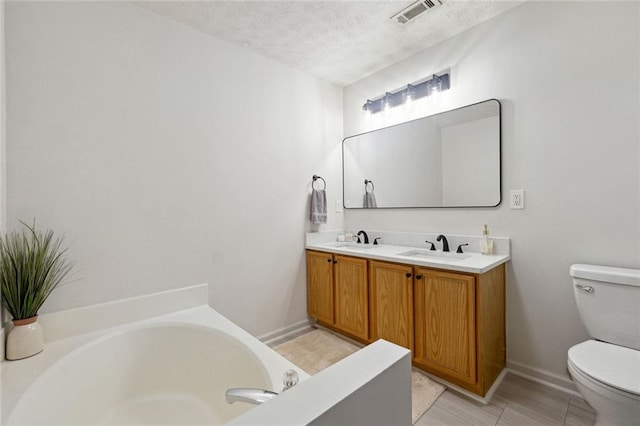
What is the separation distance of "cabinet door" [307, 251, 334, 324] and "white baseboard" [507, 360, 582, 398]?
1.37 metres

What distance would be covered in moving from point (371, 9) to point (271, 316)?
8.04 feet

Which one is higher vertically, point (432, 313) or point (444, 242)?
point (444, 242)

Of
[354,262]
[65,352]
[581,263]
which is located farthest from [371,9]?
[65,352]

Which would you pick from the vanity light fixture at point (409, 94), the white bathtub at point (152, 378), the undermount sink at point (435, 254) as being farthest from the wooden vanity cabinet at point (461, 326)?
the vanity light fixture at point (409, 94)

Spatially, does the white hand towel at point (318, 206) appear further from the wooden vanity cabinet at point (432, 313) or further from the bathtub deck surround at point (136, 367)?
the bathtub deck surround at point (136, 367)

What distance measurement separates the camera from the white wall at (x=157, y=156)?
1.54m

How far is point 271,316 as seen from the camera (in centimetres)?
253

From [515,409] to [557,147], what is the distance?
5.20 ft

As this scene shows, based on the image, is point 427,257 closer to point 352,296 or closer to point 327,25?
point 352,296

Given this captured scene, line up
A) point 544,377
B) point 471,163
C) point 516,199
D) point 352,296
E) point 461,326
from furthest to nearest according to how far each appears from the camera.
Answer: point 352,296 < point 471,163 < point 516,199 < point 544,377 < point 461,326

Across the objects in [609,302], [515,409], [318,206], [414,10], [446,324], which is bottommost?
[515,409]

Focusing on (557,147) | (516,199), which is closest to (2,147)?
(516,199)

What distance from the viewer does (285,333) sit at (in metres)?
2.60

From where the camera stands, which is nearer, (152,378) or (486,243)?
(152,378)
